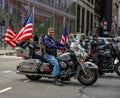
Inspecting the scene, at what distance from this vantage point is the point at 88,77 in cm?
1284

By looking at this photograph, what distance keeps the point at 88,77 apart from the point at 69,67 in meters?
0.65

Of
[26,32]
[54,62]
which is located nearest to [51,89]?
[54,62]

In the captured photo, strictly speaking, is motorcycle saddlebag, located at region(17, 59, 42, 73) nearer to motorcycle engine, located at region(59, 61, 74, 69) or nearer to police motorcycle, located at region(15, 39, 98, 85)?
police motorcycle, located at region(15, 39, 98, 85)

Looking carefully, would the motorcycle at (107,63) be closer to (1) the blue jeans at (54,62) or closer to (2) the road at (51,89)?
(2) the road at (51,89)

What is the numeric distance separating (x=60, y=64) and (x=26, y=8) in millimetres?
31514

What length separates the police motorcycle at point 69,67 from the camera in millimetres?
12789

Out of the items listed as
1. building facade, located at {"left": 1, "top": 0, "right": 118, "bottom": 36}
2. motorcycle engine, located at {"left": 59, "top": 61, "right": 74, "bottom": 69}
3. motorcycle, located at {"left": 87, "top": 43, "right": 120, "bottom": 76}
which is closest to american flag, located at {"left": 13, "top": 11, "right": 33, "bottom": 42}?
motorcycle, located at {"left": 87, "top": 43, "right": 120, "bottom": 76}

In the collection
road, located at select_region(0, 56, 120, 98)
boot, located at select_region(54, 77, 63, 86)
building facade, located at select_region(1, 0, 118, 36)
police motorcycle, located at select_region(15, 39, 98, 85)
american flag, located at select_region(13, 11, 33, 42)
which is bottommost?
road, located at select_region(0, 56, 120, 98)

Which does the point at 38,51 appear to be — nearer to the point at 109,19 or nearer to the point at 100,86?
the point at 100,86

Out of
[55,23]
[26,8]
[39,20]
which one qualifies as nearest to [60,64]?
[26,8]

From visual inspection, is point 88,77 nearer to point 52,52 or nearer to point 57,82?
point 57,82

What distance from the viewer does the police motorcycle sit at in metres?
12.8

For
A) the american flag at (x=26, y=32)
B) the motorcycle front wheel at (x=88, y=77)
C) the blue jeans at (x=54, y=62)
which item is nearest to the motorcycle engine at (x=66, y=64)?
the blue jeans at (x=54, y=62)

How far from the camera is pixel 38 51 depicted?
1397 centimetres
